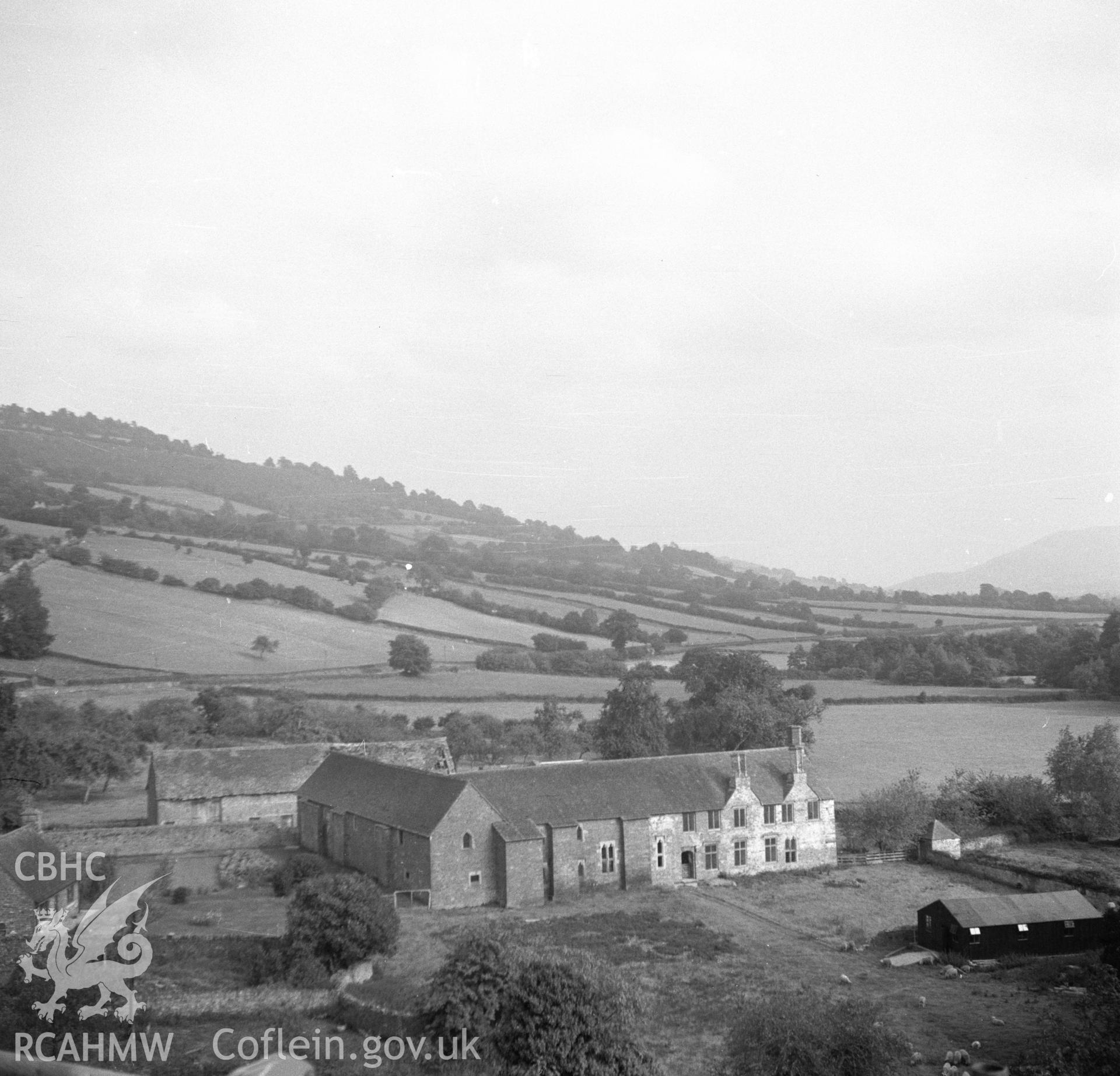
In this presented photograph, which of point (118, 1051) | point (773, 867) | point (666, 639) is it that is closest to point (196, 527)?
point (666, 639)

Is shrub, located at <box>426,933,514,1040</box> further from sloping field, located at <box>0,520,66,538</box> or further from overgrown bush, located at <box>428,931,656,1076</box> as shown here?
sloping field, located at <box>0,520,66,538</box>

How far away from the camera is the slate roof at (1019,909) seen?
30.7m

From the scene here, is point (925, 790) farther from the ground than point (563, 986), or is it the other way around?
point (563, 986)

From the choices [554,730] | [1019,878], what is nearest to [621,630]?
[554,730]

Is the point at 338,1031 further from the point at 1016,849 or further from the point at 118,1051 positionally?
the point at 1016,849

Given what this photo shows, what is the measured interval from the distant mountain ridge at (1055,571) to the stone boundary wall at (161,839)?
4654 cm

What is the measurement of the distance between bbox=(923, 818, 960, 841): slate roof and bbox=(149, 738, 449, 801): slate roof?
2170 cm

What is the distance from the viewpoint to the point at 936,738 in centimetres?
5972

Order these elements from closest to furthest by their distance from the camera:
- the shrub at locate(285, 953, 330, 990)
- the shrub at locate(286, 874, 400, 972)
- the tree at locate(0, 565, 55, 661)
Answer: the shrub at locate(285, 953, 330, 990), the shrub at locate(286, 874, 400, 972), the tree at locate(0, 565, 55, 661)

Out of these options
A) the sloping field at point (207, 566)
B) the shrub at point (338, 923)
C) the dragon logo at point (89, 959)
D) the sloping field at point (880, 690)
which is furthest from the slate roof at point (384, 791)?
the sloping field at point (880, 690)

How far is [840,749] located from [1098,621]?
33.8 meters

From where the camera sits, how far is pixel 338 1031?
2177 cm

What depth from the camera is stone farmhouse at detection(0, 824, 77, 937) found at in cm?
2536

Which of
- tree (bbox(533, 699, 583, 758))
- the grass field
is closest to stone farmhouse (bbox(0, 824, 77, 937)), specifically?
the grass field
